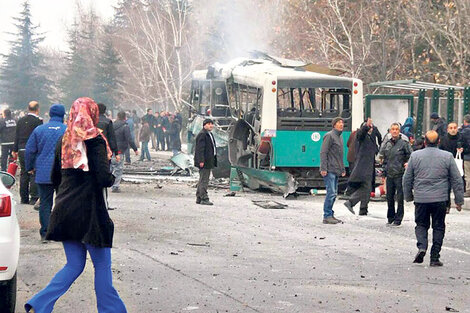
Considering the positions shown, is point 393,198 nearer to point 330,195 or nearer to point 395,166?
point 395,166

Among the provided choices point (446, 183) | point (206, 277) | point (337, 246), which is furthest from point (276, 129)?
point (206, 277)

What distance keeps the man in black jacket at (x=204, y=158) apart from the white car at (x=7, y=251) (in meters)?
11.3

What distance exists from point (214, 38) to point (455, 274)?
4839 centimetres

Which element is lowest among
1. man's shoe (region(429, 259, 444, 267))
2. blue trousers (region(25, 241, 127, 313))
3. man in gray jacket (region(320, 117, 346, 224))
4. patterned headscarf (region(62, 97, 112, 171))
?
A: man's shoe (region(429, 259, 444, 267))

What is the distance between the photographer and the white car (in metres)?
7.82

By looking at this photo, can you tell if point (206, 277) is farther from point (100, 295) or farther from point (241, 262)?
point (100, 295)

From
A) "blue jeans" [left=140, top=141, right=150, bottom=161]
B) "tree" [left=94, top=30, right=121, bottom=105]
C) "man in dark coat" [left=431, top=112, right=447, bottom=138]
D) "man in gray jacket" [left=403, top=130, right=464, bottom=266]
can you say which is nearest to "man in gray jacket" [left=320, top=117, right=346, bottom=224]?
"man in gray jacket" [left=403, top=130, right=464, bottom=266]

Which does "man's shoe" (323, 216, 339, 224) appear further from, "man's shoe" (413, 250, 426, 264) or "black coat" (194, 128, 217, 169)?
"man's shoe" (413, 250, 426, 264)

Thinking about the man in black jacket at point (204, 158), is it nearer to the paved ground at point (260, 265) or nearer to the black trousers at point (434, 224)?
the paved ground at point (260, 265)

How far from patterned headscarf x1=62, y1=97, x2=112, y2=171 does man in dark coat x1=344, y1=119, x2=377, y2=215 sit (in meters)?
11.1

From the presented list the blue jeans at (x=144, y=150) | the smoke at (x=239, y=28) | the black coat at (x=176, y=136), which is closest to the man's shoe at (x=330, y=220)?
the black coat at (x=176, y=136)

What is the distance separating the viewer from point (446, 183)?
39.3ft

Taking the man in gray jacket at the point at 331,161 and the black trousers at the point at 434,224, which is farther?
the man in gray jacket at the point at 331,161

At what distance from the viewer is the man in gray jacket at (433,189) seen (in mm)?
11875
